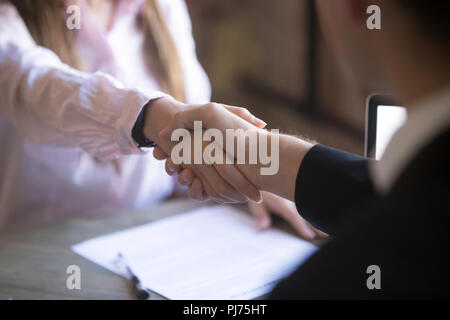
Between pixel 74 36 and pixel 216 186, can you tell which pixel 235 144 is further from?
pixel 74 36

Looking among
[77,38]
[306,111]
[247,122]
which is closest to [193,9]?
[306,111]

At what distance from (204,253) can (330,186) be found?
315 millimetres

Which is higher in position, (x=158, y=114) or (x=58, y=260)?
(x=158, y=114)

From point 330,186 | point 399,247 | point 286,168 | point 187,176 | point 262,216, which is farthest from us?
point 262,216

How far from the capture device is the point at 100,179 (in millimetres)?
1192

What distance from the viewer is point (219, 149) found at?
84 cm

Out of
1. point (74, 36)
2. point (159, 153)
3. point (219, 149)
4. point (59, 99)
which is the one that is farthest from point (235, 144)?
point (74, 36)

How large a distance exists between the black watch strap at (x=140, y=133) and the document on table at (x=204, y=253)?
176 millimetres

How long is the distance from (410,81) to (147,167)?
2.86 feet

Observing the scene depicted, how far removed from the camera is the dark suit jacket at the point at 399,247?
386 millimetres

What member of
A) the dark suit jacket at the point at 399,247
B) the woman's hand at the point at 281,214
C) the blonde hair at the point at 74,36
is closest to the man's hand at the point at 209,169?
the woman's hand at the point at 281,214

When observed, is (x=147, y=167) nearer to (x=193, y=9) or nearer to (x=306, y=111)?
(x=306, y=111)

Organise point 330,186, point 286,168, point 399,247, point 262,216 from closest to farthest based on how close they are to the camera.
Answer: point 399,247 < point 330,186 < point 286,168 < point 262,216

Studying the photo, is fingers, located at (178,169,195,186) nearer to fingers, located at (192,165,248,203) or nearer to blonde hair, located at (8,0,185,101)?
fingers, located at (192,165,248,203)
